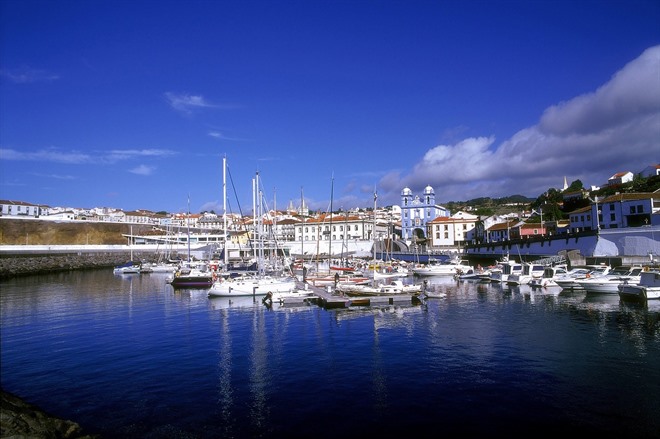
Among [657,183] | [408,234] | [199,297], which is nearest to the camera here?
[199,297]

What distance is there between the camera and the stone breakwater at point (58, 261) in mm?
58803

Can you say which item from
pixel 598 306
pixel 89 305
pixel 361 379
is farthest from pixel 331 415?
pixel 89 305

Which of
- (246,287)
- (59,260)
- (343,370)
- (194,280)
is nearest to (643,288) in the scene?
(343,370)

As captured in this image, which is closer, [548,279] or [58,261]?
[548,279]

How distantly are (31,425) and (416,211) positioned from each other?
324 feet

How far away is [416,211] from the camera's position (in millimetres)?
104688

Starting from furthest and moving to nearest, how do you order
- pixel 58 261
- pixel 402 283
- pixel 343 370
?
pixel 58 261 < pixel 402 283 < pixel 343 370

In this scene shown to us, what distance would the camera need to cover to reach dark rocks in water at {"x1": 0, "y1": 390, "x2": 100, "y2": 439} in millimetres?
9430

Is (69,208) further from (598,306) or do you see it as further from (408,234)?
(598,306)

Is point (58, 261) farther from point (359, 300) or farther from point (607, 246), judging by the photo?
point (607, 246)

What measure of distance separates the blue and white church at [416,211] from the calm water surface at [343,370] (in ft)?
246

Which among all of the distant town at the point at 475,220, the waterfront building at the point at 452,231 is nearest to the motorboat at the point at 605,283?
the distant town at the point at 475,220

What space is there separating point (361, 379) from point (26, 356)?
1403cm

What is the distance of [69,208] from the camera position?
508ft
